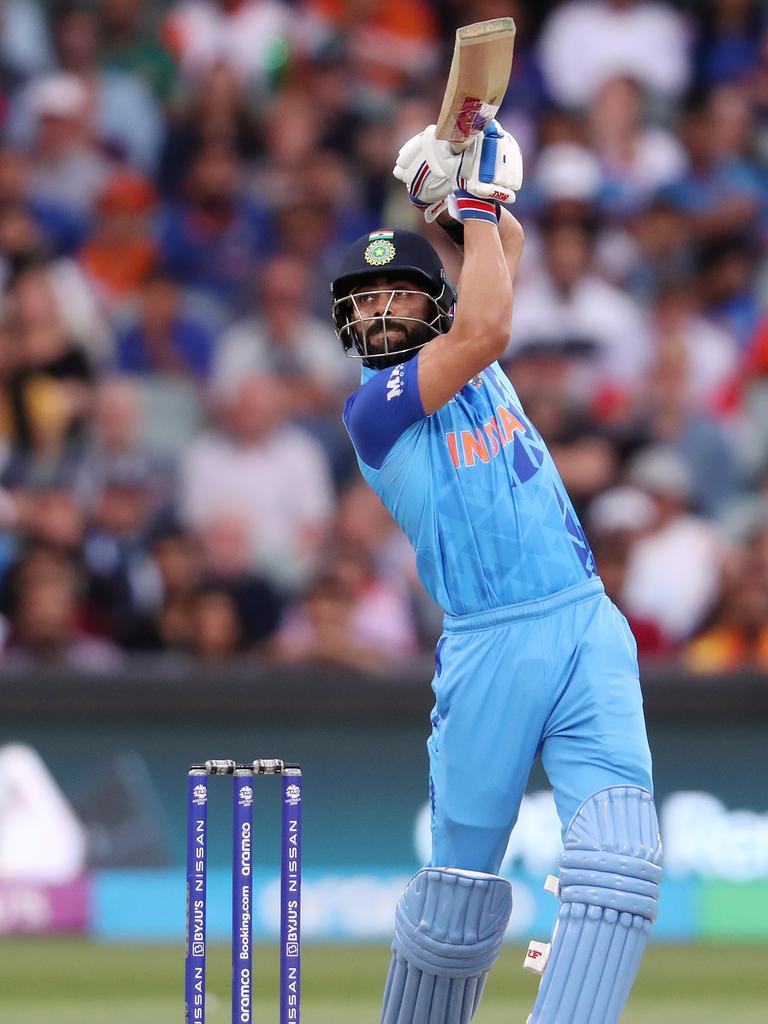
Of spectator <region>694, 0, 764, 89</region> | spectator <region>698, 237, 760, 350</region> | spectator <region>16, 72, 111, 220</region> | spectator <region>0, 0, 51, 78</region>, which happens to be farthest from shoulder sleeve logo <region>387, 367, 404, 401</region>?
spectator <region>694, 0, 764, 89</region>

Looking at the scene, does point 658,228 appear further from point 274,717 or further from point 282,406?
point 274,717

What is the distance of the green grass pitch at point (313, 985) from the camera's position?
20.8ft

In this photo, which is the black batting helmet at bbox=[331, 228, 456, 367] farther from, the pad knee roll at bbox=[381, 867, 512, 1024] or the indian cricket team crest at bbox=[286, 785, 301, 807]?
the pad knee roll at bbox=[381, 867, 512, 1024]

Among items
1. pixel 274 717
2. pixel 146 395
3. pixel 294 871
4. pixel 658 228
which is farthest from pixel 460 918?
pixel 658 228

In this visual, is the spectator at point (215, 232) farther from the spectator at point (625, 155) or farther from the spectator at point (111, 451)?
the spectator at point (625, 155)

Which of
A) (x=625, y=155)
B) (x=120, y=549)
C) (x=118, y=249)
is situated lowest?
(x=120, y=549)

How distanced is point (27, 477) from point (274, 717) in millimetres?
1721

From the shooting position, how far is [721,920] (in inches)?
329

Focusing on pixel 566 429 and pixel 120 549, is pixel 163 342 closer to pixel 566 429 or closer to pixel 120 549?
pixel 120 549

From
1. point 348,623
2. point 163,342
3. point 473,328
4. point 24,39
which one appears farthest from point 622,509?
point 473,328

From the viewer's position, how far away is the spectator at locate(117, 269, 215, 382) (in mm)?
10070

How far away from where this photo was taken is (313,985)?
7082 millimetres

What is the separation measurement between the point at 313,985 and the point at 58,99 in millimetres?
5520

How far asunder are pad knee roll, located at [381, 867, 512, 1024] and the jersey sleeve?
0.95 m
